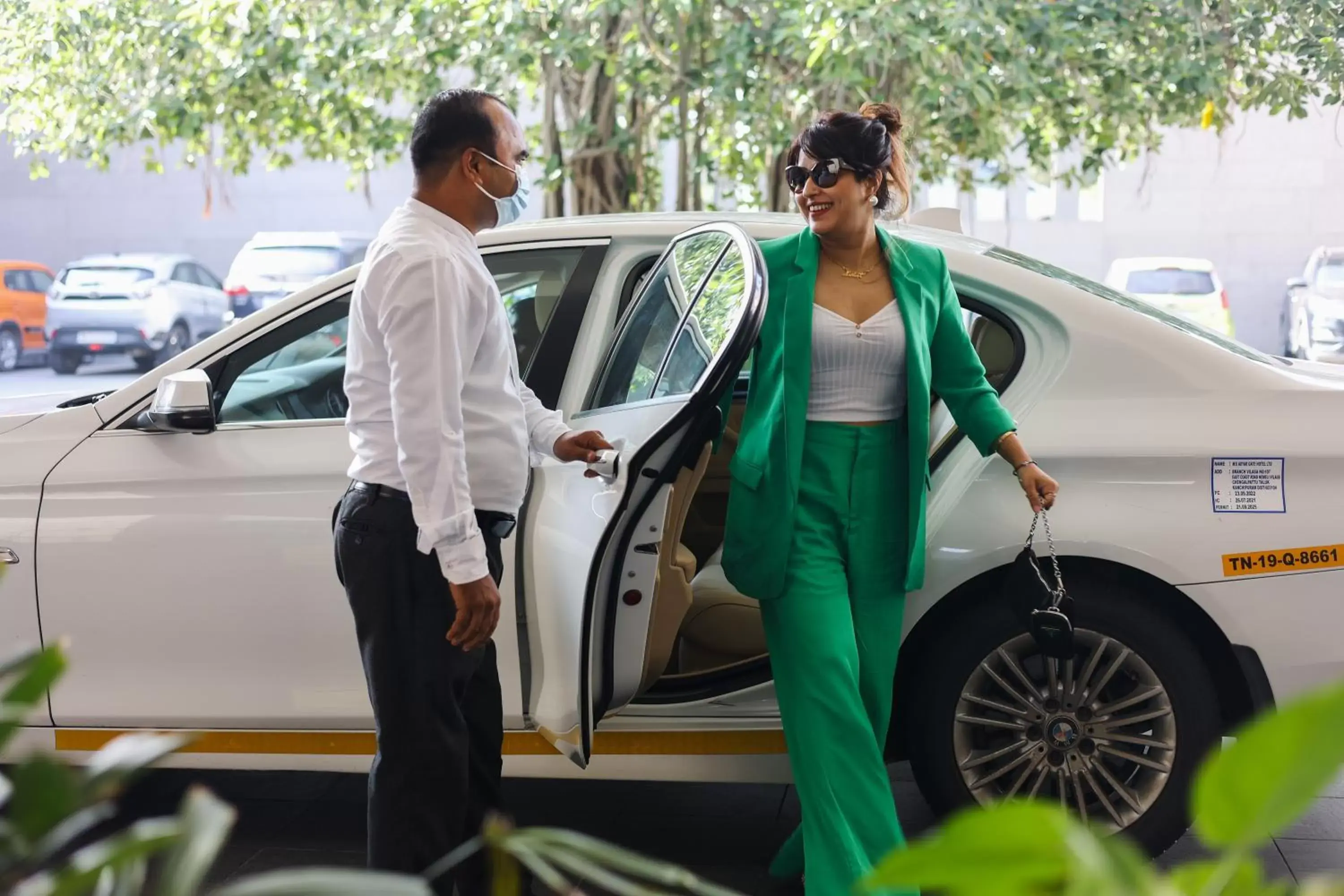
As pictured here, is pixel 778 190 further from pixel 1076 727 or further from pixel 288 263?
pixel 288 263

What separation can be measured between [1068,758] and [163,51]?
6.09 meters

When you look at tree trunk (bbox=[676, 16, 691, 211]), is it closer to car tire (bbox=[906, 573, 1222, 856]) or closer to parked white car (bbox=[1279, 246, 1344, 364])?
car tire (bbox=[906, 573, 1222, 856])

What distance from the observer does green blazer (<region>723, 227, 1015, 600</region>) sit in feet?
8.84

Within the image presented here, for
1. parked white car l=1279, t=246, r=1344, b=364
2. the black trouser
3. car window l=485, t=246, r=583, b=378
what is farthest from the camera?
parked white car l=1279, t=246, r=1344, b=364

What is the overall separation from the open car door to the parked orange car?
16.5m

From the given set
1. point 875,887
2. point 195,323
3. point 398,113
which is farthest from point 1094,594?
point 398,113

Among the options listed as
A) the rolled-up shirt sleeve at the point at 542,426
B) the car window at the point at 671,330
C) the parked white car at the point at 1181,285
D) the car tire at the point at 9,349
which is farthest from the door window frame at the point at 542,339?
the car tire at the point at 9,349

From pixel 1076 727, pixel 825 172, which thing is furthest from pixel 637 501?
pixel 1076 727

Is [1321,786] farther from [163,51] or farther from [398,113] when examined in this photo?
[398,113]

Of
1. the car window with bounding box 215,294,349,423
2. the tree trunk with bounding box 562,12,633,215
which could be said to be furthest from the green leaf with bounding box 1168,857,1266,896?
the tree trunk with bounding box 562,12,633,215

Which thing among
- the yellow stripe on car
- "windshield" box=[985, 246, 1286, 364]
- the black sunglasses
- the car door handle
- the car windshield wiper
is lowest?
the yellow stripe on car

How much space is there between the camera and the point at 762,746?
3.17m

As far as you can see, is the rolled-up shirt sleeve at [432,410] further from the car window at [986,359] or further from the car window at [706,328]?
the car window at [986,359]

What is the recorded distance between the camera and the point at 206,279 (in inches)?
752
